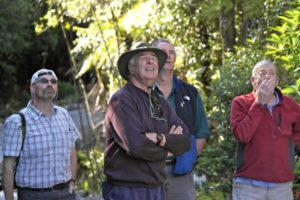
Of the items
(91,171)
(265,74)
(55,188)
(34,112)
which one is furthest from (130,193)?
Result: (91,171)

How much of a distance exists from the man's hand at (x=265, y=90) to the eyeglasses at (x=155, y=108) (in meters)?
1.07

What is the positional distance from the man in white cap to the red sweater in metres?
1.59

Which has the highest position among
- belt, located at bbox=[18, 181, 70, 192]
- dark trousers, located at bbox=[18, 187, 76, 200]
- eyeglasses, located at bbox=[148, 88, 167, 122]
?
eyeglasses, located at bbox=[148, 88, 167, 122]

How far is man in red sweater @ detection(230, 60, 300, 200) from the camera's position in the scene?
217 inches

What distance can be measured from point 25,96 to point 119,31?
1869 cm

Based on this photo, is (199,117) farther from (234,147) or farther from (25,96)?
(25,96)

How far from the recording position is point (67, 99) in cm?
3155

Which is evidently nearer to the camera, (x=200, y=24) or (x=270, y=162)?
(x=270, y=162)

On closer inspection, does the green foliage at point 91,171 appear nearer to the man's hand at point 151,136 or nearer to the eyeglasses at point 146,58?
the eyeglasses at point 146,58

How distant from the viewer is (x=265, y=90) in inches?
216

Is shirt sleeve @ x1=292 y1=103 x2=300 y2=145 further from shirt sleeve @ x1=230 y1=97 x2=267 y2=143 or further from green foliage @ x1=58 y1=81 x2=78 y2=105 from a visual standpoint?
green foliage @ x1=58 y1=81 x2=78 y2=105

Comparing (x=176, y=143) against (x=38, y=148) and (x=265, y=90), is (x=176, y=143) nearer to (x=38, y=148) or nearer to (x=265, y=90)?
(x=265, y=90)

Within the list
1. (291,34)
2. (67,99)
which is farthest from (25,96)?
(291,34)

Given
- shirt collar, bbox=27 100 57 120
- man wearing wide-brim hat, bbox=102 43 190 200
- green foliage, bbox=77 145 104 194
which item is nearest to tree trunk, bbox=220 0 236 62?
green foliage, bbox=77 145 104 194
